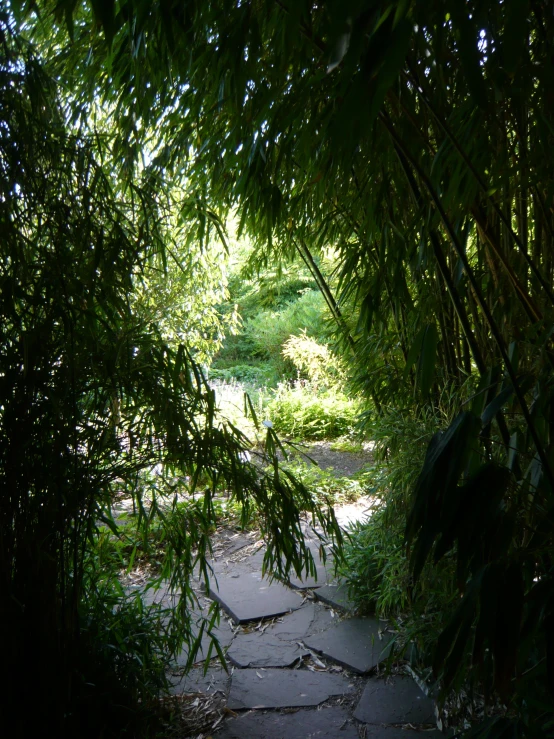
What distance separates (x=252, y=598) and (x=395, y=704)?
987 millimetres

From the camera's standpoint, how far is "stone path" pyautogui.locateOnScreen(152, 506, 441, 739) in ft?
6.38

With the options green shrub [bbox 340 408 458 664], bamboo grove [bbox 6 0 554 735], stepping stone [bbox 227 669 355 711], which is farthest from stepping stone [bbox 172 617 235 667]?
bamboo grove [bbox 6 0 554 735]

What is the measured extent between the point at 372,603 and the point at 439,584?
815 mm

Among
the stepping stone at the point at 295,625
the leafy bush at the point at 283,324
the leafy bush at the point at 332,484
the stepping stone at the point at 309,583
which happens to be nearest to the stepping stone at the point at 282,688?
the stepping stone at the point at 295,625

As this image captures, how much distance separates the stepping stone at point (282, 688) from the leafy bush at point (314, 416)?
11.1 ft

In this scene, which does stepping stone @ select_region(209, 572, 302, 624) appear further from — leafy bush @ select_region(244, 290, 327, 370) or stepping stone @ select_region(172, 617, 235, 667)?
leafy bush @ select_region(244, 290, 327, 370)

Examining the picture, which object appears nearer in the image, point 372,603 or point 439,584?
point 439,584

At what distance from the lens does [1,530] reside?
1431mm

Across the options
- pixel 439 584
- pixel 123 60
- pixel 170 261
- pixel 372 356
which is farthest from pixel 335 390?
pixel 123 60

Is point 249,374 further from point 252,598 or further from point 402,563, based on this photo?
point 402,563

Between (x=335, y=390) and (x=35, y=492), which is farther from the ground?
(x=35, y=492)

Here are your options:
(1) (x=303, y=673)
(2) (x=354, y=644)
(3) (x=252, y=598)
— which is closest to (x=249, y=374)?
(3) (x=252, y=598)

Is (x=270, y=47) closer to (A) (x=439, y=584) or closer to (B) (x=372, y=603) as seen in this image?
(A) (x=439, y=584)

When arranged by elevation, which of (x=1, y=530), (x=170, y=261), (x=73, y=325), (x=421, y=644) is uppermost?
(x=170, y=261)
